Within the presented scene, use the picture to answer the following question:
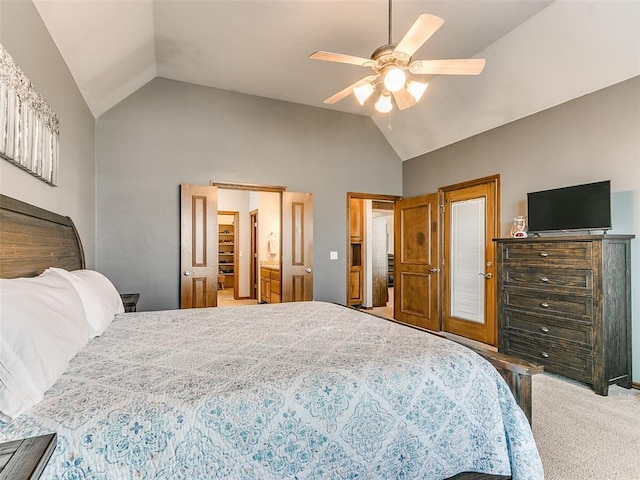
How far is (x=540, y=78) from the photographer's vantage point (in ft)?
11.7

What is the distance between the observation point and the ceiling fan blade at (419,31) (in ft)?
6.39

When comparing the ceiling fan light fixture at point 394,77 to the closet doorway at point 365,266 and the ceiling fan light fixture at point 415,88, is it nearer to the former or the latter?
the ceiling fan light fixture at point 415,88

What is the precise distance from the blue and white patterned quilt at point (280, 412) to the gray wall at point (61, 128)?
1134mm


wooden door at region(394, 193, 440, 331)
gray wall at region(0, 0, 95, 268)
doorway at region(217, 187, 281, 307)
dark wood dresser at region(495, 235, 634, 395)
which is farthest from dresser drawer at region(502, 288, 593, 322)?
doorway at region(217, 187, 281, 307)

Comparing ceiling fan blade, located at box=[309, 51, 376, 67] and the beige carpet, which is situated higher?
ceiling fan blade, located at box=[309, 51, 376, 67]

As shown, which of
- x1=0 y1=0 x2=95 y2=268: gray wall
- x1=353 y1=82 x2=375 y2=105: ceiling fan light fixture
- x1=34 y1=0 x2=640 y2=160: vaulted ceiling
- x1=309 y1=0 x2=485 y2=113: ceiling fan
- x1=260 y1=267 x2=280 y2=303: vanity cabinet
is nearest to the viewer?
x1=0 y1=0 x2=95 y2=268: gray wall

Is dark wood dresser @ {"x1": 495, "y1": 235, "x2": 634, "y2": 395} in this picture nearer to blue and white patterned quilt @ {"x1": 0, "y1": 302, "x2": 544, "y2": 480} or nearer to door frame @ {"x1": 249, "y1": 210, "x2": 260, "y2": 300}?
blue and white patterned quilt @ {"x1": 0, "y1": 302, "x2": 544, "y2": 480}

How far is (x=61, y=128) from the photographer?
274cm

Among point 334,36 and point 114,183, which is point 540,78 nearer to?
point 334,36

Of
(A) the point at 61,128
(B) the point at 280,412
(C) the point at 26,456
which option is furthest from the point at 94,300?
(A) the point at 61,128

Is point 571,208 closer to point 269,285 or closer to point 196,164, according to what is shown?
point 196,164

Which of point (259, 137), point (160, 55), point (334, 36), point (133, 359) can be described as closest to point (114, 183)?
point (160, 55)

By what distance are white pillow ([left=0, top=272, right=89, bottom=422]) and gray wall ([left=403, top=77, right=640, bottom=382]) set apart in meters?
4.03

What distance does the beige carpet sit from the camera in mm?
1946
